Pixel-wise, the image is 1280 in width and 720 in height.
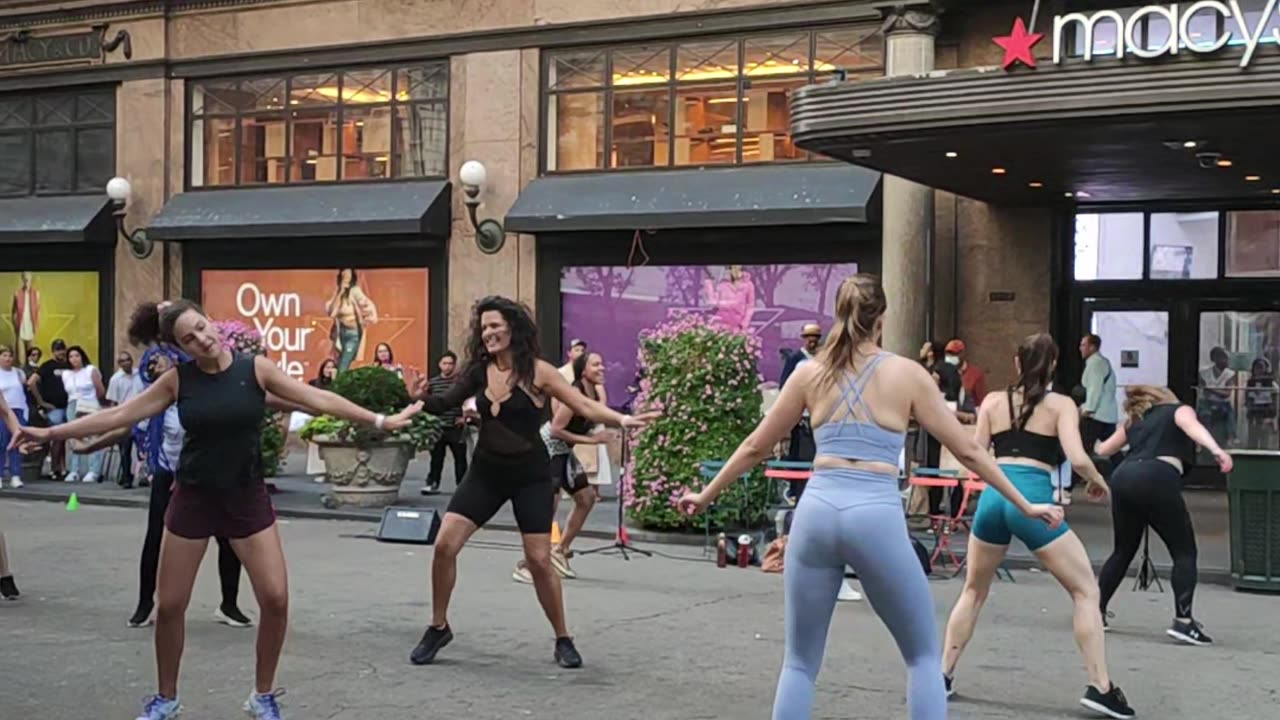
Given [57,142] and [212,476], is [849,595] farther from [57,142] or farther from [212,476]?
[57,142]

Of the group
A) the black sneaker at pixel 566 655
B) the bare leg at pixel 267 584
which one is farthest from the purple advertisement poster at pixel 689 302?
the bare leg at pixel 267 584

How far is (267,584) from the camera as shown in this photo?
6426mm

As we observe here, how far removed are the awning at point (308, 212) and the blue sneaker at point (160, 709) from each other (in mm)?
15855

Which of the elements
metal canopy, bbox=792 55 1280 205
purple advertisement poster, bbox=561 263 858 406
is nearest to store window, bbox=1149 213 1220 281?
metal canopy, bbox=792 55 1280 205

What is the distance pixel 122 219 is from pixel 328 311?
4.09m

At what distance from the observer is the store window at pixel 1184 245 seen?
61.7 ft

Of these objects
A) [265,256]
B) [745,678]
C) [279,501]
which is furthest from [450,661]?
[265,256]

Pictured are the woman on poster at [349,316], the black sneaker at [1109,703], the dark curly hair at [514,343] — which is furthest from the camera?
the woman on poster at [349,316]

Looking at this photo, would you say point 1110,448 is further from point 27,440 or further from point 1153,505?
point 27,440

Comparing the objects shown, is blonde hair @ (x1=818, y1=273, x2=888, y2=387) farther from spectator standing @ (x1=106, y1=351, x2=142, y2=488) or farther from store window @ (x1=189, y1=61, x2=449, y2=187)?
store window @ (x1=189, y1=61, x2=449, y2=187)

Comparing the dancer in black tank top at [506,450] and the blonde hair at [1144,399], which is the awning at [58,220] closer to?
the dancer in black tank top at [506,450]

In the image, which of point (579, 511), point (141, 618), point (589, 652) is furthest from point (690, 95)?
point (589, 652)

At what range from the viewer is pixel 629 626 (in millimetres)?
9609

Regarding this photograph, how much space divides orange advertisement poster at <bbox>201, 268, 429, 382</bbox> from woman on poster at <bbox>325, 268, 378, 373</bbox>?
0.6 inches
